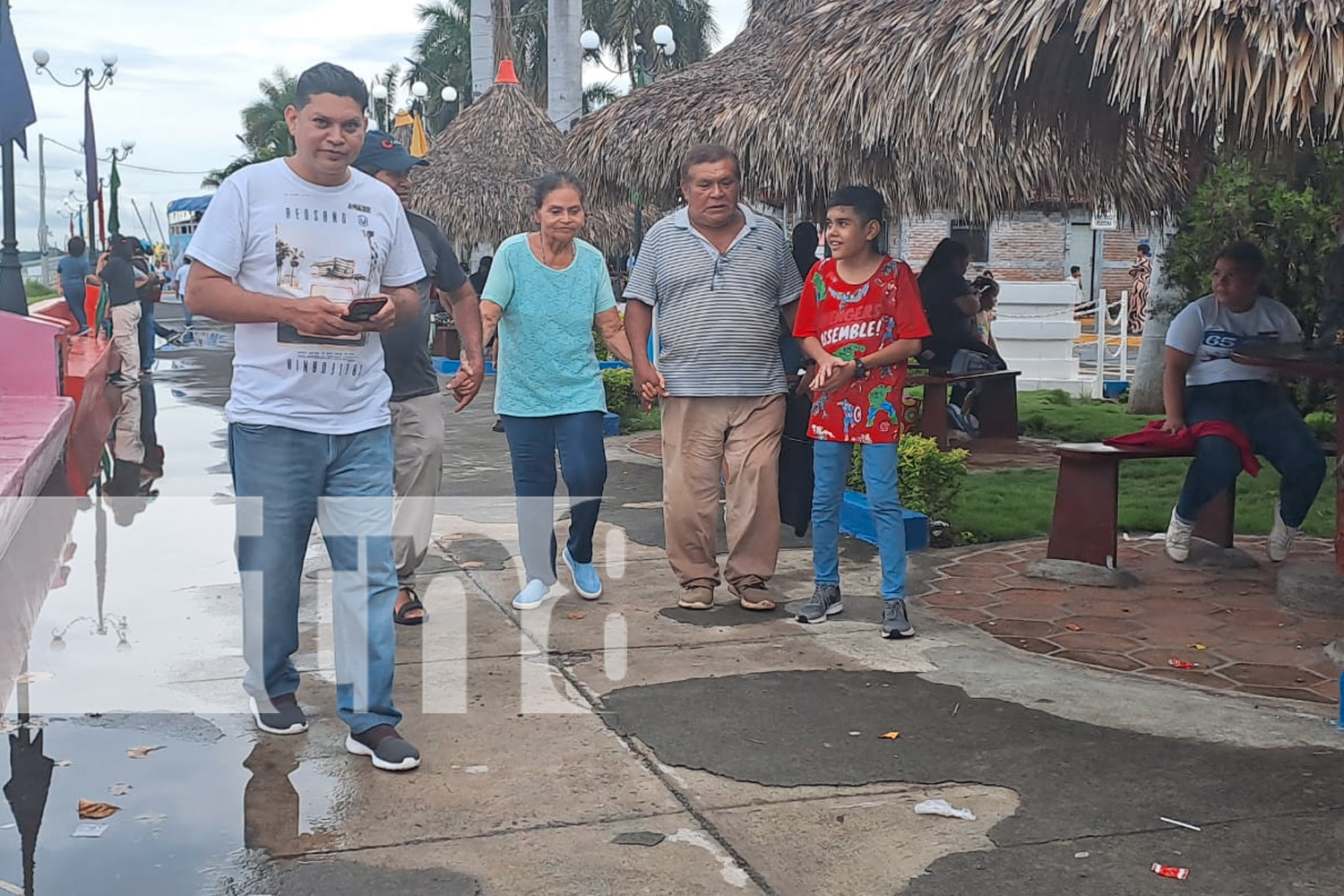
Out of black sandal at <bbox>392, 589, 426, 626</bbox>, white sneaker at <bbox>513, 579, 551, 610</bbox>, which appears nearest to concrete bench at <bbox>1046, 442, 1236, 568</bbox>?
white sneaker at <bbox>513, 579, 551, 610</bbox>

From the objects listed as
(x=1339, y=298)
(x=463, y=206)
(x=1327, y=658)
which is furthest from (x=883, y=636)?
(x=463, y=206)

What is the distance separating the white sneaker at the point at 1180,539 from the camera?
23.1 ft

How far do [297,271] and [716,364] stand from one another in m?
2.29

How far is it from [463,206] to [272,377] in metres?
18.2

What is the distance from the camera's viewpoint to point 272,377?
4078 mm

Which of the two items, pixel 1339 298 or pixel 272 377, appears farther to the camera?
pixel 1339 298

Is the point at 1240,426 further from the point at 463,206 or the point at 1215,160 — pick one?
the point at 463,206

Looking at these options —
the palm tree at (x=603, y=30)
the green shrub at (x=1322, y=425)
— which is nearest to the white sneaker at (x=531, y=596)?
the green shrub at (x=1322, y=425)

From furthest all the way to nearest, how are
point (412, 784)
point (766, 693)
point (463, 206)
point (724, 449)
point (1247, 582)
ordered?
1. point (463, 206)
2. point (1247, 582)
3. point (724, 449)
4. point (766, 693)
5. point (412, 784)

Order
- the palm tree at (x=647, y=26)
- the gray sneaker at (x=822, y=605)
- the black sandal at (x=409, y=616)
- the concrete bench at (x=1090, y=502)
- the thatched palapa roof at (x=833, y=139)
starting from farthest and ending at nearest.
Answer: the palm tree at (x=647, y=26), the thatched palapa roof at (x=833, y=139), the concrete bench at (x=1090, y=502), the gray sneaker at (x=822, y=605), the black sandal at (x=409, y=616)

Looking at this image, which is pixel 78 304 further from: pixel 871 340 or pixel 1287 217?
pixel 871 340

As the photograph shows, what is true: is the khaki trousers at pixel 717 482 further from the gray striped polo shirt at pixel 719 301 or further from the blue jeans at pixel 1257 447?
the blue jeans at pixel 1257 447

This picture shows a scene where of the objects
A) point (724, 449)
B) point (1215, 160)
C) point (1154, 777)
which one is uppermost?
point (1215, 160)

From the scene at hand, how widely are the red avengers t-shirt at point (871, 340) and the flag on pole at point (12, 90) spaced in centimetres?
943
